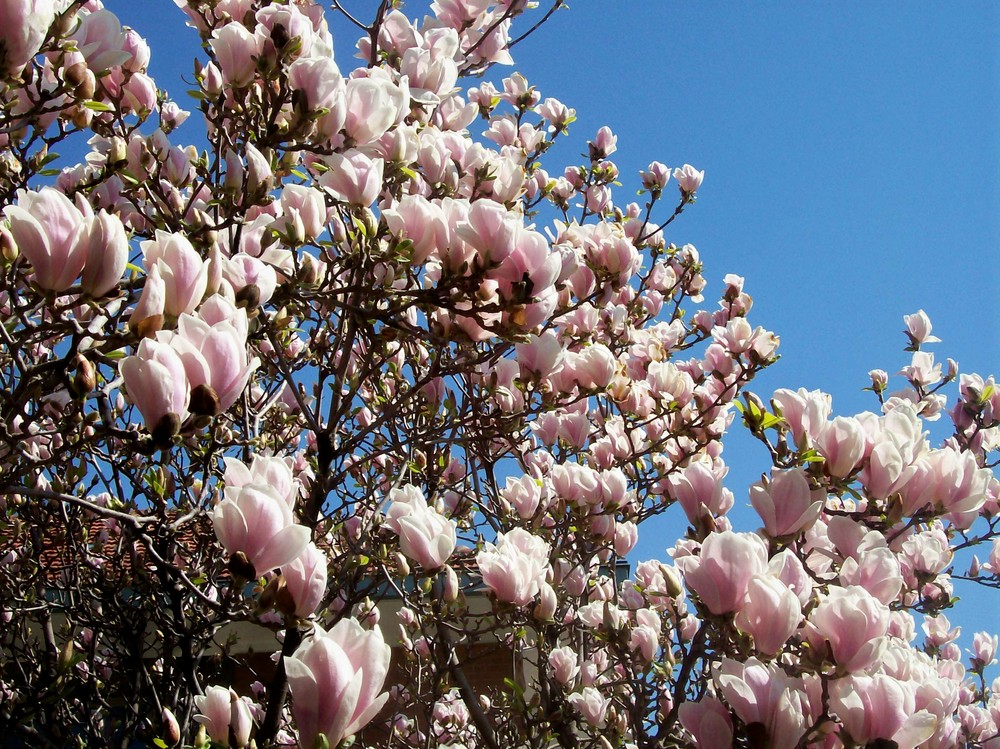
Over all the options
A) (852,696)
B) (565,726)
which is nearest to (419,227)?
(852,696)

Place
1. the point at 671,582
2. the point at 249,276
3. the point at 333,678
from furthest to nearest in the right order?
the point at 671,582 < the point at 249,276 < the point at 333,678

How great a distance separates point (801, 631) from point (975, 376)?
2.57 meters

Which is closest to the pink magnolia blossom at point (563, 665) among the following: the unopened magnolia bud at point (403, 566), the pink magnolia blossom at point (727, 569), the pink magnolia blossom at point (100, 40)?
the unopened magnolia bud at point (403, 566)

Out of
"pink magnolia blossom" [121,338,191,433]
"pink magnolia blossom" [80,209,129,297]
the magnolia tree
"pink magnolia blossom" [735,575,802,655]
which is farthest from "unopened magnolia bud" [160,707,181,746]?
"pink magnolia blossom" [735,575,802,655]

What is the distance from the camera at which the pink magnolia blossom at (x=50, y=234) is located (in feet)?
4.00

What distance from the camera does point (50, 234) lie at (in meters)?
1.24

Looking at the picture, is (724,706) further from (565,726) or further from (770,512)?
(565,726)

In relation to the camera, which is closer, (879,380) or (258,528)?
(258,528)

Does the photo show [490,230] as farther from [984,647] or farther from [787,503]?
[984,647]

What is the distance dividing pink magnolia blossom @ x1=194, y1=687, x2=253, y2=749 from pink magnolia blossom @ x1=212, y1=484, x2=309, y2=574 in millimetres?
408

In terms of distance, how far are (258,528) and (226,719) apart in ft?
1.70

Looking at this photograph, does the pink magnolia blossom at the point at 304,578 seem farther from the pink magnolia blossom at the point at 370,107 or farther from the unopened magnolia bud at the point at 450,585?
the pink magnolia blossom at the point at 370,107

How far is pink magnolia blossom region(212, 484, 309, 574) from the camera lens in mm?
1199

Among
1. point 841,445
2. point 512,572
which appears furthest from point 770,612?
point 512,572
